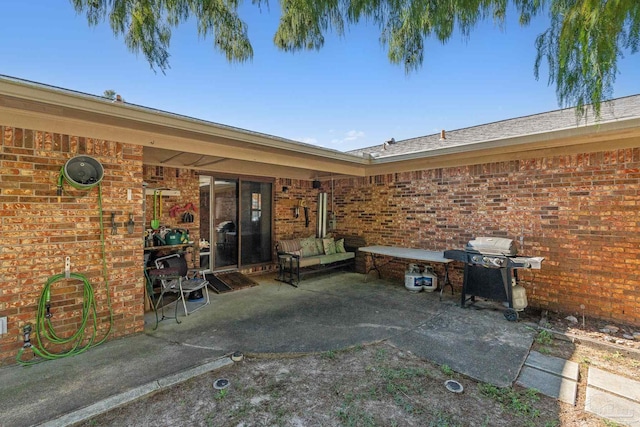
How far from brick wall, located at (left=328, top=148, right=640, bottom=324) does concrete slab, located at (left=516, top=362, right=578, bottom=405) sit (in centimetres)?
235

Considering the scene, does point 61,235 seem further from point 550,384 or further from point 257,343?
point 550,384

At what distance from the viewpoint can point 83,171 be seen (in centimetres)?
313

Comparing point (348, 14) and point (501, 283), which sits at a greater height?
Answer: point (348, 14)

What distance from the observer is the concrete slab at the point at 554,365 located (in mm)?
2798

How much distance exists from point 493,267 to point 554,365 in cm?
153

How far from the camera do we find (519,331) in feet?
12.4

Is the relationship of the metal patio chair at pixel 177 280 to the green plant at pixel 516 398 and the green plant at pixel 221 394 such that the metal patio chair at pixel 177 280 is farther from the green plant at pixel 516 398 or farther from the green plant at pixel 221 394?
the green plant at pixel 516 398

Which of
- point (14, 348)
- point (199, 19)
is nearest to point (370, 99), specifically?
point (199, 19)

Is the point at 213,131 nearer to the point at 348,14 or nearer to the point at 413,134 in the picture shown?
the point at 348,14

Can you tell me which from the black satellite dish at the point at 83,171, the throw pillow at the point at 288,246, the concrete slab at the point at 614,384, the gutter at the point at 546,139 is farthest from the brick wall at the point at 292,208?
the concrete slab at the point at 614,384

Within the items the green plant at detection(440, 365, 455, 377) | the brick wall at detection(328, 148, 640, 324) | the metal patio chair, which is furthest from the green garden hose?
the brick wall at detection(328, 148, 640, 324)

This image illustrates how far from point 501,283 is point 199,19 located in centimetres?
496

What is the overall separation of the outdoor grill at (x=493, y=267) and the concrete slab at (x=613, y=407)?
5.48ft

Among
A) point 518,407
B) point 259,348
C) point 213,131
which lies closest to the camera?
point 518,407
